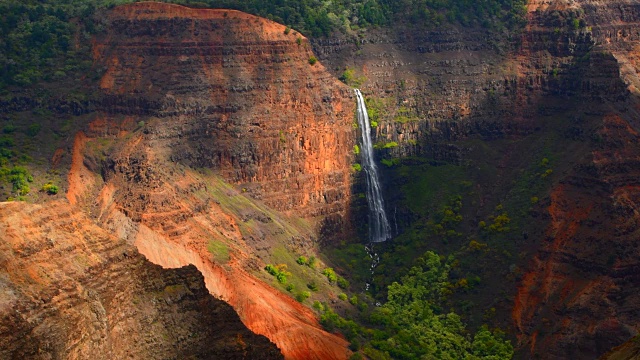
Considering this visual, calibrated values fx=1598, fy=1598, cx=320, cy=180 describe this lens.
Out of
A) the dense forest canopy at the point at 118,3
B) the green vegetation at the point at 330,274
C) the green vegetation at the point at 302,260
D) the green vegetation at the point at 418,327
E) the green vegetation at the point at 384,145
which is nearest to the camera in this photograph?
the green vegetation at the point at 418,327

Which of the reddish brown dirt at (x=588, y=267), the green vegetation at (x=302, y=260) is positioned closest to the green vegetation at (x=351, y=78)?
the green vegetation at (x=302, y=260)

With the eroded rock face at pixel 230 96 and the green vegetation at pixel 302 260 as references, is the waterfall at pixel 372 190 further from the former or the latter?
the green vegetation at pixel 302 260

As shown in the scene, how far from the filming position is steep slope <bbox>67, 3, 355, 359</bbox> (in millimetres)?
108500

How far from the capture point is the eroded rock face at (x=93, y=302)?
66.8 metres

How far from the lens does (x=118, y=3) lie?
422ft

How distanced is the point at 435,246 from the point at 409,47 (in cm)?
2180

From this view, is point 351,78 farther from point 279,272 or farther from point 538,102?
point 279,272

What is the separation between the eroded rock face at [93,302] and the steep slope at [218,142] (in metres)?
30.0

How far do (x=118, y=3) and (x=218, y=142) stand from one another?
53.1ft

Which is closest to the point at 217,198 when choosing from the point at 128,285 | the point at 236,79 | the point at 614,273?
the point at 236,79

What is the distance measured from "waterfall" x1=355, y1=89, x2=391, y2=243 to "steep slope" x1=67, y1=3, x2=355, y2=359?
196cm

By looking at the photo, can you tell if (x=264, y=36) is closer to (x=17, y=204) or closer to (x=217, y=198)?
(x=217, y=198)

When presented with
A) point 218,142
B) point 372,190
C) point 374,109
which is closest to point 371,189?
point 372,190

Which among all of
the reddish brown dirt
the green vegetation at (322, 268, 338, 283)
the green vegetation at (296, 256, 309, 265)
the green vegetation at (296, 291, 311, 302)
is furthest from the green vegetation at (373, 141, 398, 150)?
the green vegetation at (296, 291, 311, 302)
